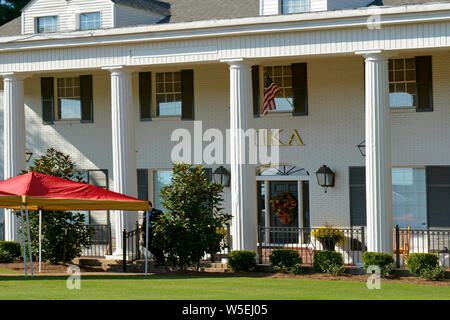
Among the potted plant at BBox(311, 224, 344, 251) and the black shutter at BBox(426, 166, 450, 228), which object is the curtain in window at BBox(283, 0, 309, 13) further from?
the potted plant at BBox(311, 224, 344, 251)

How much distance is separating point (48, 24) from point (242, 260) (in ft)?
35.4

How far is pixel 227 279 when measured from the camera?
1980 cm

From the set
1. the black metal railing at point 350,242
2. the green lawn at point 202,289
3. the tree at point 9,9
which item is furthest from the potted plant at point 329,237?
the tree at point 9,9

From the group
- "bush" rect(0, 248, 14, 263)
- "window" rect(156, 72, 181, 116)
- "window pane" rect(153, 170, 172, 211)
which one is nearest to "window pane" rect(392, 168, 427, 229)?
"window" rect(156, 72, 181, 116)

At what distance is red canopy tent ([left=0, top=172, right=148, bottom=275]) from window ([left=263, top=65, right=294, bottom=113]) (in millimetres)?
7023

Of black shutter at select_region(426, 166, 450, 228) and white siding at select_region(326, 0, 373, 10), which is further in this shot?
black shutter at select_region(426, 166, 450, 228)

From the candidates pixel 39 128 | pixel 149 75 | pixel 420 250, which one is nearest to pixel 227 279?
pixel 420 250

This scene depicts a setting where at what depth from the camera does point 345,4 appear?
23266 mm

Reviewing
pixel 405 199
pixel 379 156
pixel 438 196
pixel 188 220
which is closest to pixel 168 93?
pixel 188 220

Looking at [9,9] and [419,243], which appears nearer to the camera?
[419,243]

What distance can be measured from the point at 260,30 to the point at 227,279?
283 inches

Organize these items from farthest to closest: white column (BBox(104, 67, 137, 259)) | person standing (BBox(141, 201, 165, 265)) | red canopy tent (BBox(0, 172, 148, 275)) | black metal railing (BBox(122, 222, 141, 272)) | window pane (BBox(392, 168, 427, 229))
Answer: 1. white column (BBox(104, 67, 137, 259))
2. window pane (BBox(392, 168, 427, 229))
3. black metal railing (BBox(122, 222, 141, 272))
4. person standing (BBox(141, 201, 165, 265))
5. red canopy tent (BBox(0, 172, 148, 275))

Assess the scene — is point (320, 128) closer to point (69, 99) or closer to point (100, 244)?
point (100, 244)

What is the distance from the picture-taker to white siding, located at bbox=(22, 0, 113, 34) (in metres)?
→ 25.4
